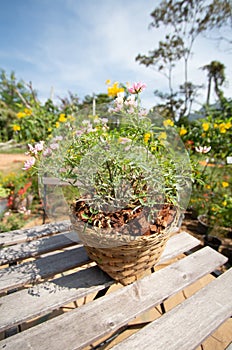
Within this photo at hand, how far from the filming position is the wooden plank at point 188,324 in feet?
1.85

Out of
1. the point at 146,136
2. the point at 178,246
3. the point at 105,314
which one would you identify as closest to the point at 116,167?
the point at 146,136

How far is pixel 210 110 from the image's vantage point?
2.78m

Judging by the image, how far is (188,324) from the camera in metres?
0.62

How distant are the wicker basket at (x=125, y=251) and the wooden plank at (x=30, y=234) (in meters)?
0.47

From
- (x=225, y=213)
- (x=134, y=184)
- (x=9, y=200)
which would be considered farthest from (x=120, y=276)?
(x=9, y=200)

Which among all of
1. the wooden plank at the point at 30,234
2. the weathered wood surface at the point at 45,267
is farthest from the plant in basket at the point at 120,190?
the wooden plank at the point at 30,234

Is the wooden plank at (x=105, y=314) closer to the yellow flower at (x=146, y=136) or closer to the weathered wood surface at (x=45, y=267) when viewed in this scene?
the weathered wood surface at (x=45, y=267)

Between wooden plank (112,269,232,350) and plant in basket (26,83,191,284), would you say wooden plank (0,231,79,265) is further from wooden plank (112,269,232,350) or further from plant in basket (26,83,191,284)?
wooden plank (112,269,232,350)

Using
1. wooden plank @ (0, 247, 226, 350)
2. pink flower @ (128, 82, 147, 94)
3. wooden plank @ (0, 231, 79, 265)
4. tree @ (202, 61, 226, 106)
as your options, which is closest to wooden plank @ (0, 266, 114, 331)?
wooden plank @ (0, 247, 226, 350)

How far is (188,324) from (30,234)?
94 cm

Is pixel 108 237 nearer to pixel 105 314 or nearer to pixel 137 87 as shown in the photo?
pixel 105 314

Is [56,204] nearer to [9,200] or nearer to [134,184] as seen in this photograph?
[134,184]

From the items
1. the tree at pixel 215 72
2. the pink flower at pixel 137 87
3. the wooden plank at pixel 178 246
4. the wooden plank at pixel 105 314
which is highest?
the tree at pixel 215 72

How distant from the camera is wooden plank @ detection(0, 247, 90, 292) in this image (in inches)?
29.6
